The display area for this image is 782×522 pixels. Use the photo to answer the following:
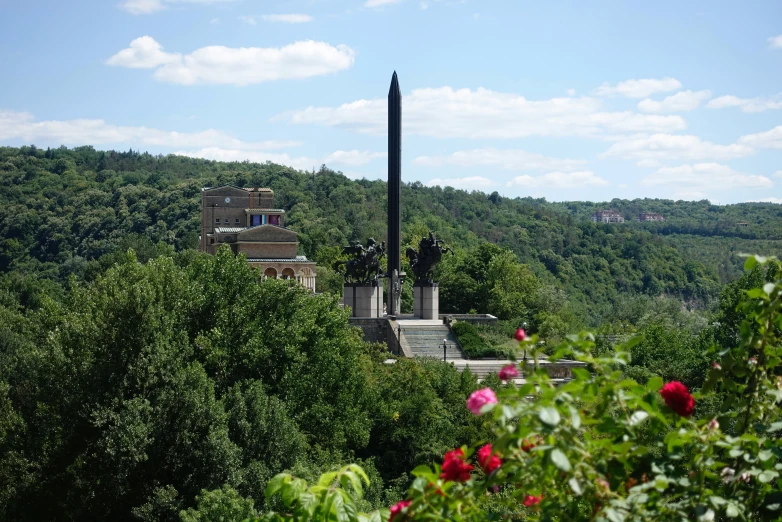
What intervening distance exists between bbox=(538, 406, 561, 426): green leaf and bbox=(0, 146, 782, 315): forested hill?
86045mm

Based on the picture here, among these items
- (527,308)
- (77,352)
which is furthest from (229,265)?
(527,308)

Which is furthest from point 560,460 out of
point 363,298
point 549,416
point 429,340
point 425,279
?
point 425,279

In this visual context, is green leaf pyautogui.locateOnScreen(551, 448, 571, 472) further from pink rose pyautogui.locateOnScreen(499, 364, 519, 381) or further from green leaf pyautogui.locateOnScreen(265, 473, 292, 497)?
green leaf pyautogui.locateOnScreen(265, 473, 292, 497)

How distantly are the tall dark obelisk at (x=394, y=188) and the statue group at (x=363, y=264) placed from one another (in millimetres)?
1735

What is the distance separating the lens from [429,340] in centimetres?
4662

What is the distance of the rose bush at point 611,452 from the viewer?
5008 mm

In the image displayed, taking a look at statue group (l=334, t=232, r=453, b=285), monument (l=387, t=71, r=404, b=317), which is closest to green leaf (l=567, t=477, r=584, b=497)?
statue group (l=334, t=232, r=453, b=285)

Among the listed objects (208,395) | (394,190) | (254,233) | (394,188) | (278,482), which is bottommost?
(208,395)

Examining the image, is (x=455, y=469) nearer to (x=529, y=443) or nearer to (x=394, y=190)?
(x=529, y=443)

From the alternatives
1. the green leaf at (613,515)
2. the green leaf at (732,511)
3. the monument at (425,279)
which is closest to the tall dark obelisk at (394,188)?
the monument at (425,279)

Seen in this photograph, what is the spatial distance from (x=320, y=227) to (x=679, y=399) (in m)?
97.0

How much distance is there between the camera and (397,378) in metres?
33.1

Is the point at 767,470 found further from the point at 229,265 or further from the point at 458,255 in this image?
the point at 458,255

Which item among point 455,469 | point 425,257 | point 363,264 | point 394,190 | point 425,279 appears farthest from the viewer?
point 394,190
